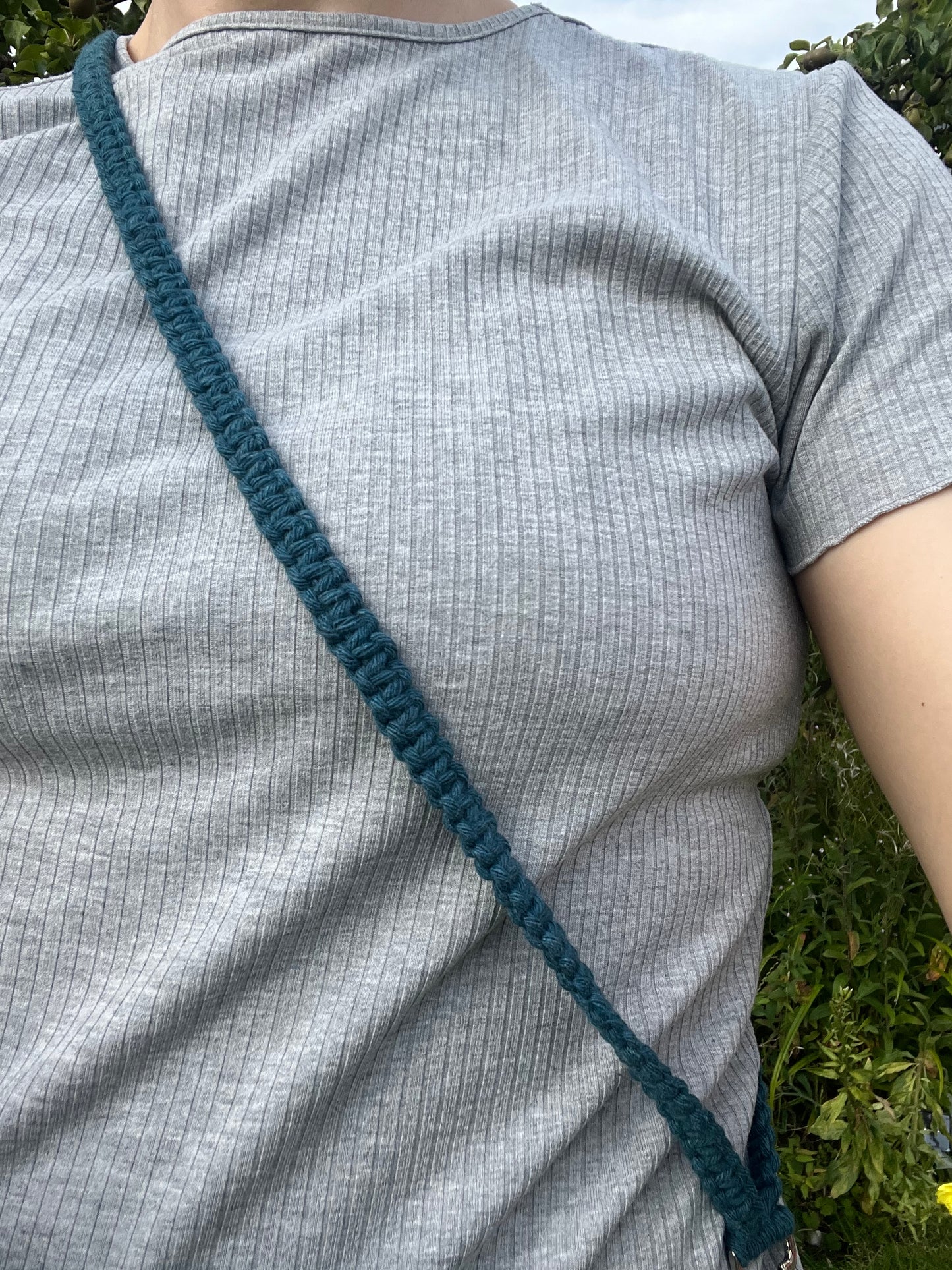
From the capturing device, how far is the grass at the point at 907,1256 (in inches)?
58.4

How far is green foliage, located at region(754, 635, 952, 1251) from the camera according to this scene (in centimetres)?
157

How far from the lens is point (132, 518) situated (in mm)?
621

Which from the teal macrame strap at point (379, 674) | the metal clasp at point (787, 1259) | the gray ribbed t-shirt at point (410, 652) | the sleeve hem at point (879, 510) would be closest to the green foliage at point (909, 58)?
the gray ribbed t-shirt at point (410, 652)

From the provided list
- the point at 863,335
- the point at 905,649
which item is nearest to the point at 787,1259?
Result: the point at 905,649

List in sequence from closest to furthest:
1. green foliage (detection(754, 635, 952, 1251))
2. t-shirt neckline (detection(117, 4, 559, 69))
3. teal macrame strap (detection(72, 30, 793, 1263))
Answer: teal macrame strap (detection(72, 30, 793, 1263)) → t-shirt neckline (detection(117, 4, 559, 69)) → green foliage (detection(754, 635, 952, 1251))

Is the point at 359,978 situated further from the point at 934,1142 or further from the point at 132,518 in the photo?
the point at 934,1142

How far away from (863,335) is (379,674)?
424 mm

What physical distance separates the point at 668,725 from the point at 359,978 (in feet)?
0.87

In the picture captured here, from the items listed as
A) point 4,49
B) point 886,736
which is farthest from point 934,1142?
point 4,49

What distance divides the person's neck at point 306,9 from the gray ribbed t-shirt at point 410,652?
11cm

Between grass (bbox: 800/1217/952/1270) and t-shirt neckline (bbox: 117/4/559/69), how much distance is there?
5.84ft

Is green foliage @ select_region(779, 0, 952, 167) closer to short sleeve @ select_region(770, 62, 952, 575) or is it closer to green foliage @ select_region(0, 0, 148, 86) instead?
short sleeve @ select_region(770, 62, 952, 575)

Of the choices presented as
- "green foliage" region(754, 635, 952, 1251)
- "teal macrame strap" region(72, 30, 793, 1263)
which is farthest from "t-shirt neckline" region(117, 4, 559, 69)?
"green foliage" region(754, 635, 952, 1251)

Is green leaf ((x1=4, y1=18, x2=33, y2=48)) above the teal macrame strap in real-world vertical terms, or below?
above
